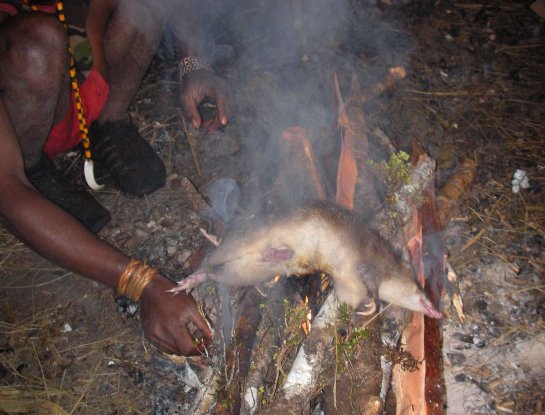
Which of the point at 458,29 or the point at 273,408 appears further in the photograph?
the point at 458,29

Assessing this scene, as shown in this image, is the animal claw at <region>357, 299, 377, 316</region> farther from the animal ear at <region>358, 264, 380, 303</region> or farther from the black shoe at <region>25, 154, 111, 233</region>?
the black shoe at <region>25, 154, 111, 233</region>

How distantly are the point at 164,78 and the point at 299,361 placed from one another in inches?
140

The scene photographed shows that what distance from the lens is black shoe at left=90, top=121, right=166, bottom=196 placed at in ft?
11.4

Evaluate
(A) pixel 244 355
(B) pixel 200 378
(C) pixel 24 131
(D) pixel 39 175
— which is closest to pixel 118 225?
(D) pixel 39 175

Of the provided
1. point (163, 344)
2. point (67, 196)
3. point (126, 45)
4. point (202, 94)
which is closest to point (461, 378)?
point (163, 344)

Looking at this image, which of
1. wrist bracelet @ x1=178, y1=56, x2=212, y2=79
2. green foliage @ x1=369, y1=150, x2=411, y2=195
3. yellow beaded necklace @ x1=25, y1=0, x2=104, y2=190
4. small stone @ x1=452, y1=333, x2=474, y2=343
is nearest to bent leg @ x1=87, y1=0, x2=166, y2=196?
yellow beaded necklace @ x1=25, y1=0, x2=104, y2=190

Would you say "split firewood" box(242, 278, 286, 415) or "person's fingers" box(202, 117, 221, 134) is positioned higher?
"person's fingers" box(202, 117, 221, 134)

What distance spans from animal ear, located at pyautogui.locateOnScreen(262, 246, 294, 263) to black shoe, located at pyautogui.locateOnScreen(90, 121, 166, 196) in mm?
1769

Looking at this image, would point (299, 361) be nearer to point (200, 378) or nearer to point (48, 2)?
point (200, 378)

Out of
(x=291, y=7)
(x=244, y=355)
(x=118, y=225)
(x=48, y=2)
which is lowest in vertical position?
(x=118, y=225)

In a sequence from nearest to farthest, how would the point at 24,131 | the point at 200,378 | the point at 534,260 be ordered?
the point at 200,378, the point at 24,131, the point at 534,260

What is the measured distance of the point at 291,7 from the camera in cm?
504

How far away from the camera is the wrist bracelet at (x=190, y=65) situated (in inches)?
142

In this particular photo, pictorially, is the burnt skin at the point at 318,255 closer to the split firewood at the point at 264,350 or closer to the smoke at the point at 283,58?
the split firewood at the point at 264,350
